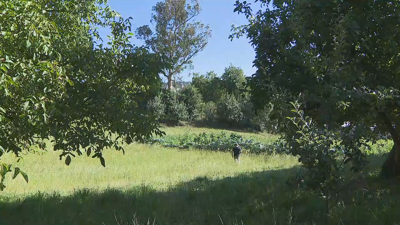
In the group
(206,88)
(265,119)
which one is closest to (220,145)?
(265,119)

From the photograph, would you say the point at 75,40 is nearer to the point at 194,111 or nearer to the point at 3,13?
the point at 3,13

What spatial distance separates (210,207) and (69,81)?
395 centimetres

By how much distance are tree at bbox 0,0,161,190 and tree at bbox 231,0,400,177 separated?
2.10m

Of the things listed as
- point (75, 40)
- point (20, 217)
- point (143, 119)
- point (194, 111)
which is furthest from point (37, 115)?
point (194, 111)

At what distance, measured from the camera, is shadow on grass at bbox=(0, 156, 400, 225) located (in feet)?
16.7

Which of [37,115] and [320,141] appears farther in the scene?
[320,141]

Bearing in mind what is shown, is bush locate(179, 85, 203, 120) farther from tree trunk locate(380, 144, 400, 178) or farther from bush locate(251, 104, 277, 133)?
tree trunk locate(380, 144, 400, 178)

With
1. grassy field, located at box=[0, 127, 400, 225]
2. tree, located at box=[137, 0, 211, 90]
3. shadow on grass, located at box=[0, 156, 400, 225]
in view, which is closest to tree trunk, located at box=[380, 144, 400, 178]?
grassy field, located at box=[0, 127, 400, 225]

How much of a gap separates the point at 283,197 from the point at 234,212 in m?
1.10

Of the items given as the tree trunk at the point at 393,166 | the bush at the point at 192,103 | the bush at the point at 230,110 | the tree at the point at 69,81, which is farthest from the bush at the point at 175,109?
the tree at the point at 69,81

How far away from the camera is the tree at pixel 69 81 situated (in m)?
3.92

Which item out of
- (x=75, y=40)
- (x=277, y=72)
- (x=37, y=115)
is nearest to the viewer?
(x=37, y=115)

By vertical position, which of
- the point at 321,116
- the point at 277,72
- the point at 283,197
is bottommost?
the point at 283,197

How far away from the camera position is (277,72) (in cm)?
554
